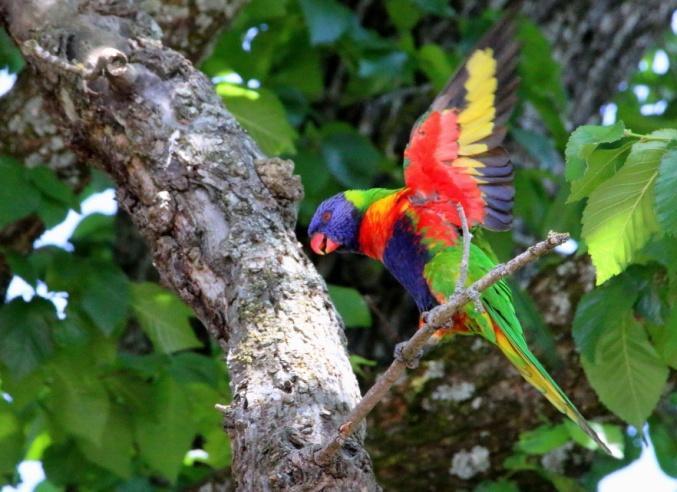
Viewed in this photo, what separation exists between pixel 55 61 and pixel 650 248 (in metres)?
1.70

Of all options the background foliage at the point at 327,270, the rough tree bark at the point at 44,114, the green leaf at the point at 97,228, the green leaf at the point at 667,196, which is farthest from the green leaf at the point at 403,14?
the green leaf at the point at 667,196

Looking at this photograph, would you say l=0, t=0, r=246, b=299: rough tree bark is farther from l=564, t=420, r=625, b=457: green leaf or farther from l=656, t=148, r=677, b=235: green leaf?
l=656, t=148, r=677, b=235: green leaf

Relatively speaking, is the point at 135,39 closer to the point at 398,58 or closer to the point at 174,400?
the point at 174,400

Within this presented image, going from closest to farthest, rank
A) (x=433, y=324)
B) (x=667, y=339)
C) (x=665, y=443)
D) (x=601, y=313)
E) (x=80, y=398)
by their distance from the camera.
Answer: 1. (x=433, y=324)
2. (x=667, y=339)
3. (x=601, y=313)
4. (x=80, y=398)
5. (x=665, y=443)

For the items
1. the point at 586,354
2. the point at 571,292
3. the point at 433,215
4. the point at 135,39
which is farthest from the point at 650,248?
the point at 135,39

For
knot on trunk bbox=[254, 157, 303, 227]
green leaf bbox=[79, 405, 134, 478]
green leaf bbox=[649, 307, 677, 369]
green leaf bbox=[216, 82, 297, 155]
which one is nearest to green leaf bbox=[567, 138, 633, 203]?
green leaf bbox=[649, 307, 677, 369]

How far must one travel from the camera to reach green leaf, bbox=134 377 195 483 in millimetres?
3863

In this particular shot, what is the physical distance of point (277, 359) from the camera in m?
2.19

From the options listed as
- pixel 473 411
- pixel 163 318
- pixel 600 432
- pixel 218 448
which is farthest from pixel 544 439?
pixel 163 318

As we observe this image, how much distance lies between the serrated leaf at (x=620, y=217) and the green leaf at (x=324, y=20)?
233 cm

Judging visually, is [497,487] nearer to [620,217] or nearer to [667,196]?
[620,217]

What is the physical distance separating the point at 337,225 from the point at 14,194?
113 cm

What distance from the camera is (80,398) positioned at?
375 cm

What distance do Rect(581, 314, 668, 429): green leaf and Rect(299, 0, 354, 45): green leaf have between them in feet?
6.71
